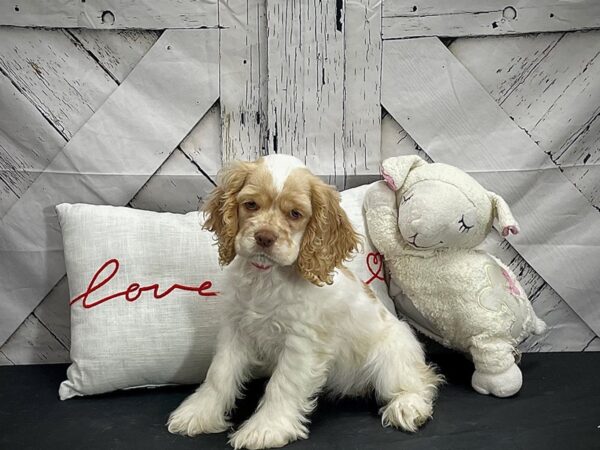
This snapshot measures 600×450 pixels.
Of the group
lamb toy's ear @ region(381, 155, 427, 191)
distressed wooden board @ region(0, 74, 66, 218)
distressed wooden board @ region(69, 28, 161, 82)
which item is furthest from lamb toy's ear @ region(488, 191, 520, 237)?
distressed wooden board @ region(0, 74, 66, 218)

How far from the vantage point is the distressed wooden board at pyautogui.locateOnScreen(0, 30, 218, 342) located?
2.05 metres

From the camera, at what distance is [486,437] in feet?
5.36

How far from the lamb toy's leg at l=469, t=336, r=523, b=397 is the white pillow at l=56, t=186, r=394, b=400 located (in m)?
0.73

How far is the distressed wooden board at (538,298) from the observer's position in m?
2.14

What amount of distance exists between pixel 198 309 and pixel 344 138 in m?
0.67

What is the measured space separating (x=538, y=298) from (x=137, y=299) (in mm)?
1254

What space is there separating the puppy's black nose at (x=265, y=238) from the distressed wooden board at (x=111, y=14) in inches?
33.1

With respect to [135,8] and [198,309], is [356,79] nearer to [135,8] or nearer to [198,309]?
[135,8]

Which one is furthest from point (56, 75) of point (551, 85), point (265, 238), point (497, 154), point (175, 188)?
point (551, 85)

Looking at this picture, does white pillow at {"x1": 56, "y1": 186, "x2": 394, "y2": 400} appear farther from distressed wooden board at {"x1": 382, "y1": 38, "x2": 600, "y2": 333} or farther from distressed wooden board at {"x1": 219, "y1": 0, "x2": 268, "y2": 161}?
distressed wooden board at {"x1": 382, "y1": 38, "x2": 600, "y2": 333}

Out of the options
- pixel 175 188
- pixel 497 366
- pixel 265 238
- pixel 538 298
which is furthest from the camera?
pixel 538 298

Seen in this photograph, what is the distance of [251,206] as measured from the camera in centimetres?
155

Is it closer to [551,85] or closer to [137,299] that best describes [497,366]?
[551,85]

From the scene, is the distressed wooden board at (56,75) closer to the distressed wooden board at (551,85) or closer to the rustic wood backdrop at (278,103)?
the rustic wood backdrop at (278,103)
